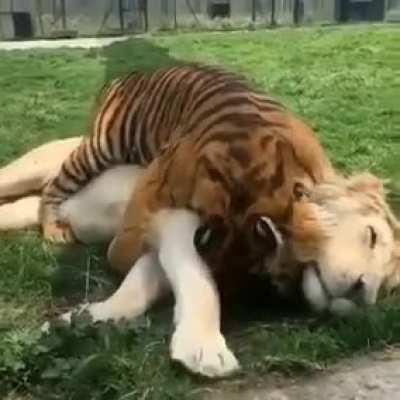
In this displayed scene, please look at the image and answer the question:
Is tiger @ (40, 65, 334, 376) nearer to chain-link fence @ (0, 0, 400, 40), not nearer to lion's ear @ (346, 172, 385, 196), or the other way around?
lion's ear @ (346, 172, 385, 196)

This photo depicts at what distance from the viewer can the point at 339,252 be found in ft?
8.71

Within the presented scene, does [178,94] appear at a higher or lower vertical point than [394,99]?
higher

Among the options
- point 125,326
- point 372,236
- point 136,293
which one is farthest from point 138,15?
point 125,326

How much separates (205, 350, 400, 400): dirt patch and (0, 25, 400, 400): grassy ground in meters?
0.05

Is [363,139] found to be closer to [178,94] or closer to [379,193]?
[178,94]

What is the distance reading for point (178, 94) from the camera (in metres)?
3.55

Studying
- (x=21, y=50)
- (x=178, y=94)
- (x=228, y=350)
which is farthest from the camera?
(x=21, y=50)

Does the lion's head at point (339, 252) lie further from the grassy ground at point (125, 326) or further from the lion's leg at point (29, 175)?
the lion's leg at point (29, 175)

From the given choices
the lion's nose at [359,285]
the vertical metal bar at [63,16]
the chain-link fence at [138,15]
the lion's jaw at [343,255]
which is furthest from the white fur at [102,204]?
the vertical metal bar at [63,16]

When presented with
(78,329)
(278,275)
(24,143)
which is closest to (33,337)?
(78,329)

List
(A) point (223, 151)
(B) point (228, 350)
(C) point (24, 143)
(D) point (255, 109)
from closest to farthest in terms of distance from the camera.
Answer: (B) point (228, 350)
(A) point (223, 151)
(D) point (255, 109)
(C) point (24, 143)

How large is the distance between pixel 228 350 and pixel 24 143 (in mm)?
2938

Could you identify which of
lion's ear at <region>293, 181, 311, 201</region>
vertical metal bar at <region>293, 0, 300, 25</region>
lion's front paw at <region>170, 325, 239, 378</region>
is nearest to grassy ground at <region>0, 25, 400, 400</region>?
lion's front paw at <region>170, 325, 239, 378</region>

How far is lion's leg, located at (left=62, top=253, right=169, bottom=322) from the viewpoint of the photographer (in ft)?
8.98
